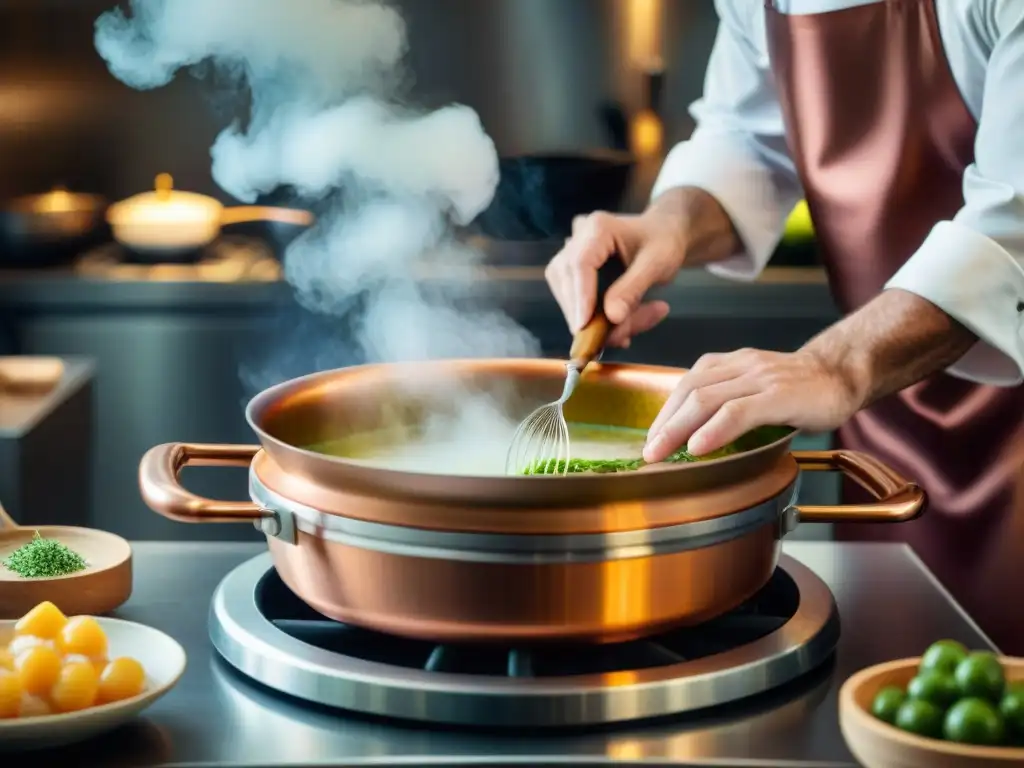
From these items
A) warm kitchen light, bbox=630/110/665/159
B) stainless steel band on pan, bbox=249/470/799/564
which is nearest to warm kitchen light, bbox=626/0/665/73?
warm kitchen light, bbox=630/110/665/159

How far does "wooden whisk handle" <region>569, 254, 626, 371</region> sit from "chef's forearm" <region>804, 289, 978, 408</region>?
225 millimetres

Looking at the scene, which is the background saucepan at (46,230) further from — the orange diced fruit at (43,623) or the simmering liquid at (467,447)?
the orange diced fruit at (43,623)

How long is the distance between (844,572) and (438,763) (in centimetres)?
59

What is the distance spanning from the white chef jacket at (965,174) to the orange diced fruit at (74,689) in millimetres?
923

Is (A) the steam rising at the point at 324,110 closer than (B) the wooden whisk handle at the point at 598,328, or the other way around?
(B) the wooden whisk handle at the point at 598,328

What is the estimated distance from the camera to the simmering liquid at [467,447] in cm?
136

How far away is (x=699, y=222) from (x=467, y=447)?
1.95ft

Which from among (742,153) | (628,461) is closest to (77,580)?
(628,461)

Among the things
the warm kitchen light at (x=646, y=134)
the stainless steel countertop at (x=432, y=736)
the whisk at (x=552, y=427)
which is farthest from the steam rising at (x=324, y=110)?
the warm kitchen light at (x=646, y=134)

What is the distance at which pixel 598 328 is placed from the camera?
4.98 ft

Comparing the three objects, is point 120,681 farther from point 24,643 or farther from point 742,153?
point 742,153

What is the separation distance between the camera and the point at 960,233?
1456 millimetres

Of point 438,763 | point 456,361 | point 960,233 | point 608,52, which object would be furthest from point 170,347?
point 438,763

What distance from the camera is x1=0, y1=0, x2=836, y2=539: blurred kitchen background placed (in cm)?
314
